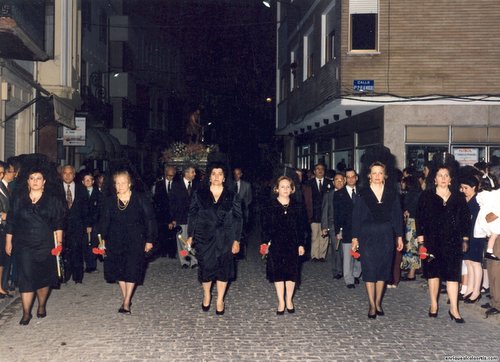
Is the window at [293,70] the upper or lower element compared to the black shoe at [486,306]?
upper

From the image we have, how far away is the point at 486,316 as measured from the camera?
322 inches

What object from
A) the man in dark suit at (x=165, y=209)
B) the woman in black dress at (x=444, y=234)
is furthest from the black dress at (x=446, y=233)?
the man in dark suit at (x=165, y=209)

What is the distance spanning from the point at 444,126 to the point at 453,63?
169 cm

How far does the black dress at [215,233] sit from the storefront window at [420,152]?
1089cm

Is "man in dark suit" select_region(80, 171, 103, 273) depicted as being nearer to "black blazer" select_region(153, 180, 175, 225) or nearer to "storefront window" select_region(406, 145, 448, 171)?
"black blazer" select_region(153, 180, 175, 225)

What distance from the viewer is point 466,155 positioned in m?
18.4

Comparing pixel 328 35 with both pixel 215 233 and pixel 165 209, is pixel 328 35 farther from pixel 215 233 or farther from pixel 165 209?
pixel 215 233

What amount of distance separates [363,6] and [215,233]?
1164 cm

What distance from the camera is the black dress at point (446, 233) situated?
26.6 feet

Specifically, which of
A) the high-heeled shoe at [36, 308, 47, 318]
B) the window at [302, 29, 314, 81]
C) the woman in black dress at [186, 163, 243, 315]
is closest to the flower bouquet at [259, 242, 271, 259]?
the woman in black dress at [186, 163, 243, 315]

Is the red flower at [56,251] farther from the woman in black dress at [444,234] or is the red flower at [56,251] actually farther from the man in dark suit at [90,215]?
the woman in black dress at [444,234]

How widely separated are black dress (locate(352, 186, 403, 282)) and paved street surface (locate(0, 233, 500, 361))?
22.1 inches

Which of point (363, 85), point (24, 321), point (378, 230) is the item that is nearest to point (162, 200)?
point (24, 321)

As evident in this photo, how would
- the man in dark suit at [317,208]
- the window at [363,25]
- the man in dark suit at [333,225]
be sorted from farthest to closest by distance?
1. the window at [363,25]
2. the man in dark suit at [317,208]
3. the man in dark suit at [333,225]
